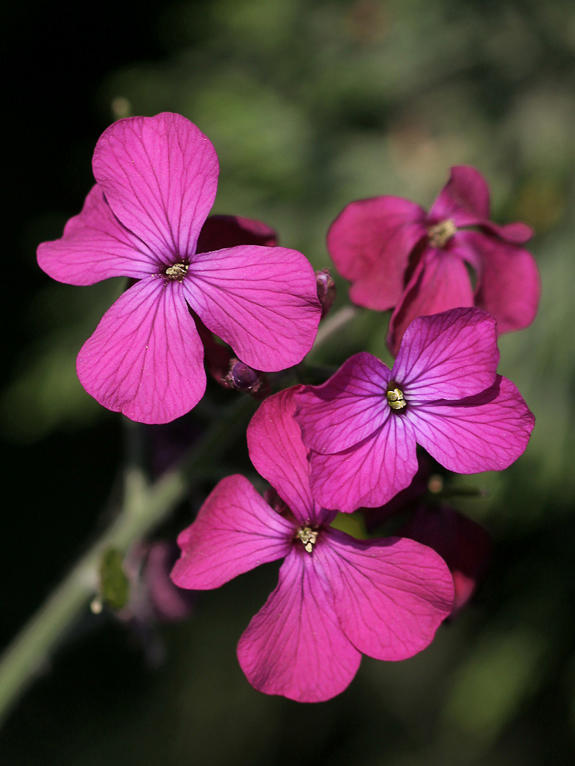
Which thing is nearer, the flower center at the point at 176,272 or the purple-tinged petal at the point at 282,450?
→ the purple-tinged petal at the point at 282,450

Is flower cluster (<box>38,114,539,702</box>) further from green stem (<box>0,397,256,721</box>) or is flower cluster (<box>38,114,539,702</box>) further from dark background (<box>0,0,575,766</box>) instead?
dark background (<box>0,0,575,766</box>)

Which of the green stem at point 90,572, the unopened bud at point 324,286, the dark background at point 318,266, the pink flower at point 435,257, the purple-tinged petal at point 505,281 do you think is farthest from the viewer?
the dark background at point 318,266

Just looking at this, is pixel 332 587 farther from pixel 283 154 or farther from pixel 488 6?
pixel 488 6

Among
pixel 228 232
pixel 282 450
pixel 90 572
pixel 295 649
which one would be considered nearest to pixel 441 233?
pixel 228 232

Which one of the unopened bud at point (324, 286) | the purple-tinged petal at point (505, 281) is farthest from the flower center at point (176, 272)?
the purple-tinged petal at point (505, 281)

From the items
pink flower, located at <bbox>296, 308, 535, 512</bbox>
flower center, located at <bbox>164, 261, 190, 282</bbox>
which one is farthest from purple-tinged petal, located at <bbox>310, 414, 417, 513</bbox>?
flower center, located at <bbox>164, 261, 190, 282</bbox>

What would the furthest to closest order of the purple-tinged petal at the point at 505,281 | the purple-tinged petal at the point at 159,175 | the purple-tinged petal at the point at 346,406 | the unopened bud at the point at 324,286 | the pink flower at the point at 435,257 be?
the purple-tinged petal at the point at 505,281, the pink flower at the point at 435,257, the unopened bud at the point at 324,286, the purple-tinged petal at the point at 159,175, the purple-tinged petal at the point at 346,406

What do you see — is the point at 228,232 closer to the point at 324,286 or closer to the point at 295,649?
the point at 324,286

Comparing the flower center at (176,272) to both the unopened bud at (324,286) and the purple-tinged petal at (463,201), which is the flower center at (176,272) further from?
the purple-tinged petal at (463,201)
